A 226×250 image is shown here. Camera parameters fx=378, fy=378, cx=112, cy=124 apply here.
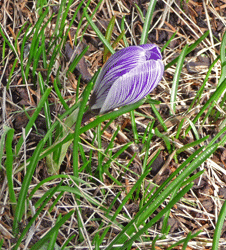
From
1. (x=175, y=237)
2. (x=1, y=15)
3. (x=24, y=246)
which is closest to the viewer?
(x=24, y=246)

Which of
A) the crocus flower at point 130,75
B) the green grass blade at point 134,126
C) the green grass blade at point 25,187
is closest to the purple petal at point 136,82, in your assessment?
the crocus flower at point 130,75

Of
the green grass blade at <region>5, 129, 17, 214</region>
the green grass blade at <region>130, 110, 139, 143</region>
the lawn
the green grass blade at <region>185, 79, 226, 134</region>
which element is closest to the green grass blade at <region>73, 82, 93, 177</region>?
the lawn

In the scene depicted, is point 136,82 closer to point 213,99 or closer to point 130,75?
point 130,75

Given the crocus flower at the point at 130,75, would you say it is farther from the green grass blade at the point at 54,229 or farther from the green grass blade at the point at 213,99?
the green grass blade at the point at 213,99

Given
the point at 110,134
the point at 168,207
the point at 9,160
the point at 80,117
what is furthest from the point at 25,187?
the point at 110,134

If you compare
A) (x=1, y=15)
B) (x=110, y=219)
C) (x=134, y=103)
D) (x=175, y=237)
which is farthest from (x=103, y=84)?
(x=1, y=15)

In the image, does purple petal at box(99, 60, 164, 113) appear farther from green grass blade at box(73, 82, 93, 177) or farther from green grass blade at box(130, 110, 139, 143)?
green grass blade at box(130, 110, 139, 143)

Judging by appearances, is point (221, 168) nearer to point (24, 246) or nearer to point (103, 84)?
point (103, 84)
